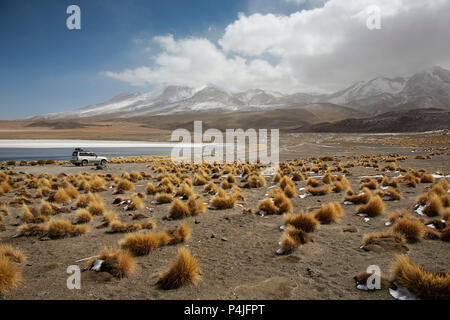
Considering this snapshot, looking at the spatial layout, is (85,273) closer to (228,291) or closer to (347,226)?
(228,291)

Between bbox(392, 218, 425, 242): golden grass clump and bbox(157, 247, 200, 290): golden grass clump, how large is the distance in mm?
3906

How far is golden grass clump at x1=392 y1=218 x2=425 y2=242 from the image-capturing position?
15.5 feet

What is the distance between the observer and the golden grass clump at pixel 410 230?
4.72 m

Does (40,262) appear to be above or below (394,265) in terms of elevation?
below

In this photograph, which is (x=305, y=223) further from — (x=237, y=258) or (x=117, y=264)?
(x=117, y=264)

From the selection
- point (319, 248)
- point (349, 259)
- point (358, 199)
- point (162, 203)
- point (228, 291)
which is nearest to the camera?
point (228, 291)

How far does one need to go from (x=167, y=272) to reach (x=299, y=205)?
17.4 feet

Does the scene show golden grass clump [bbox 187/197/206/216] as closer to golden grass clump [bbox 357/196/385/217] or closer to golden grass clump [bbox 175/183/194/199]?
golden grass clump [bbox 175/183/194/199]

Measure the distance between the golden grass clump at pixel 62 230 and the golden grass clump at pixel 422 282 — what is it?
19.4 feet

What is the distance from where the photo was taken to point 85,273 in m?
3.88

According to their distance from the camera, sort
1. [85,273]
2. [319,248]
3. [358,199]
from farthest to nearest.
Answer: [358,199] → [319,248] → [85,273]

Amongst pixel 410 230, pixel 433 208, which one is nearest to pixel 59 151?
pixel 433 208

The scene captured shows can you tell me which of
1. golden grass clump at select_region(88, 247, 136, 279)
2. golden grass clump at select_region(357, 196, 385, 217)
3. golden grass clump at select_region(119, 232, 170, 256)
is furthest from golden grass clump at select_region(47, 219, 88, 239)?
golden grass clump at select_region(357, 196, 385, 217)
